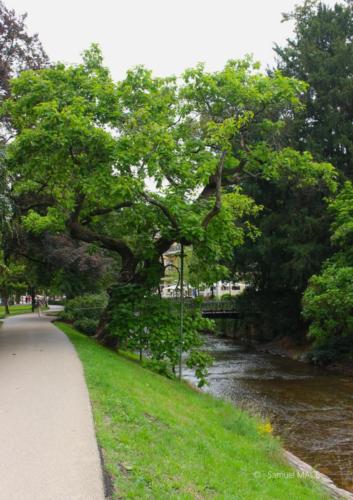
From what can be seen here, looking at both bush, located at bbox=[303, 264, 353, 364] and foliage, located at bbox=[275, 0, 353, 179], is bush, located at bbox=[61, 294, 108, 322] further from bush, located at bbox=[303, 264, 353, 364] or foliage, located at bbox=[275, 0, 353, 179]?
foliage, located at bbox=[275, 0, 353, 179]

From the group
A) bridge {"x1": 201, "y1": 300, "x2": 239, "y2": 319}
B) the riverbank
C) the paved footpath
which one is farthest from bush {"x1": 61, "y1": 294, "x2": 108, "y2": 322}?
the paved footpath

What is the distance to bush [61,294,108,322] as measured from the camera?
2675cm

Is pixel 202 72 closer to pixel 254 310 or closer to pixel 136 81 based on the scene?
pixel 136 81

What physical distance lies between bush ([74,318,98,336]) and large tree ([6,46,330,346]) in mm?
6716

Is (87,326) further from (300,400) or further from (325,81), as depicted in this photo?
(325,81)

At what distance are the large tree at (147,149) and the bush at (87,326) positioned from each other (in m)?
6.72

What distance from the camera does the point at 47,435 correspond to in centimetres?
657

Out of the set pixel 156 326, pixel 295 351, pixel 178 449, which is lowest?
pixel 295 351

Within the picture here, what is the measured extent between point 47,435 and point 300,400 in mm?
11752

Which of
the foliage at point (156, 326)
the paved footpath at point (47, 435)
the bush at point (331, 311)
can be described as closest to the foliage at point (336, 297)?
the bush at point (331, 311)

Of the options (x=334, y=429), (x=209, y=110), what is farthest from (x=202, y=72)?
(x=334, y=429)

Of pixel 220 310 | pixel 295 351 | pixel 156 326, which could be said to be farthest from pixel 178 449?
pixel 220 310

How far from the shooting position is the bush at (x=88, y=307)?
26.8m

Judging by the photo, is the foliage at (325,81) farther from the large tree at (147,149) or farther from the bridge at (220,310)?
the bridge at (220,310)
